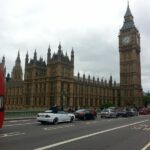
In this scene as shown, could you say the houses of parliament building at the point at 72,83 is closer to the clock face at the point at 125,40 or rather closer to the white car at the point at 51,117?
the clock face at the point at 125,40

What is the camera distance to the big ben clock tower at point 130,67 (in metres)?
115

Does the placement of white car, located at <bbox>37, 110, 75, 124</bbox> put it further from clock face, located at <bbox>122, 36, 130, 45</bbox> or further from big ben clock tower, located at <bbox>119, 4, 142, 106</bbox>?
clock face, located at <bbox>122, 36, 130, 45</bbox>

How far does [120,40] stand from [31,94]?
1857 inches

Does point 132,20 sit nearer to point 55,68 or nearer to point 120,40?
point 120,40

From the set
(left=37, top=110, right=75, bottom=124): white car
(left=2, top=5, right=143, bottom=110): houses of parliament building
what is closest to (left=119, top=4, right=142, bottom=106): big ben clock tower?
(left=2, top=5, right=143, bottom=110): houses of parliament building

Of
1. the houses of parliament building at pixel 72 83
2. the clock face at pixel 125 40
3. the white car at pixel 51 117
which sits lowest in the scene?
the white car at pixel 51 117

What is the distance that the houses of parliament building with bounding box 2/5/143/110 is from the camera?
3711 inches

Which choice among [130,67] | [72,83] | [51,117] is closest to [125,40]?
[130,67]

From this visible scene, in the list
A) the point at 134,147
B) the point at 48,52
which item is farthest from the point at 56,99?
A: the point at 134,147

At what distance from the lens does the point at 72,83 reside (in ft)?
316

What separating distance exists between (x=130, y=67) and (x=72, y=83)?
3165 cm

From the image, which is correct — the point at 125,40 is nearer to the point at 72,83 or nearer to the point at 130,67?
the point at 130,67

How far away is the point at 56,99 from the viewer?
299ft

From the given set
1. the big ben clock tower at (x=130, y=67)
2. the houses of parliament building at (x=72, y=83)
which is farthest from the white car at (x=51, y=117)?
the big ben clock tower at (x=130, y=67)
